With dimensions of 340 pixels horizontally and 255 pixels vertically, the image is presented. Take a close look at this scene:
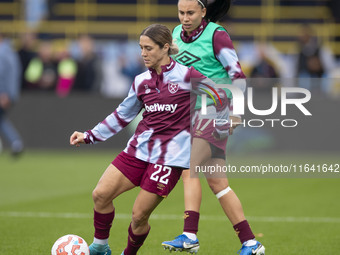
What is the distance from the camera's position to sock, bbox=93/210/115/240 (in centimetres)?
610

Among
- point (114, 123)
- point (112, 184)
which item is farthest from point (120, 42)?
point (112, 184)

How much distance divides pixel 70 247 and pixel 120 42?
1654 centimetres

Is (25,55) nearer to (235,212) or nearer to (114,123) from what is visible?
(114,123)

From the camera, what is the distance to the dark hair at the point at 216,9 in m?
6.70

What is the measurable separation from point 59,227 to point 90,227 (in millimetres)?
340

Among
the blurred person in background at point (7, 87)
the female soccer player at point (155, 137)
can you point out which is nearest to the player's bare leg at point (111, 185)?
the female soccer player at point (155, 137)

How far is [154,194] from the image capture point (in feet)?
19.3

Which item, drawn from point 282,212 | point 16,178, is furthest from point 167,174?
point 16,178

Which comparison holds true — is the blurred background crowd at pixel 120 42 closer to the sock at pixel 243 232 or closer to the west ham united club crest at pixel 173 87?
the sock at pixel 243 232

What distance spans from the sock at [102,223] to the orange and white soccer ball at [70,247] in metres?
0.15

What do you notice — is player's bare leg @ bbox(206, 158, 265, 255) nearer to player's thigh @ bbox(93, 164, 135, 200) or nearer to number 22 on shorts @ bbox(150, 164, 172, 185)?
number 22 on shorts @ bbox(150, 164, 172, 185)

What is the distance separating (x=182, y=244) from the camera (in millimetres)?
6031

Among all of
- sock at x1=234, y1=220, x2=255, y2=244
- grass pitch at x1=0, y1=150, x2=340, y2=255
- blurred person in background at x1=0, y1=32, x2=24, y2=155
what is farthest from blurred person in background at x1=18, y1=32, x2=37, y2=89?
sock at x1=234, y1=220, x2=255, y2=244

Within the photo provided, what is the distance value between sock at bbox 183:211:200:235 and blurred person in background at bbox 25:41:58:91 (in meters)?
12.8
